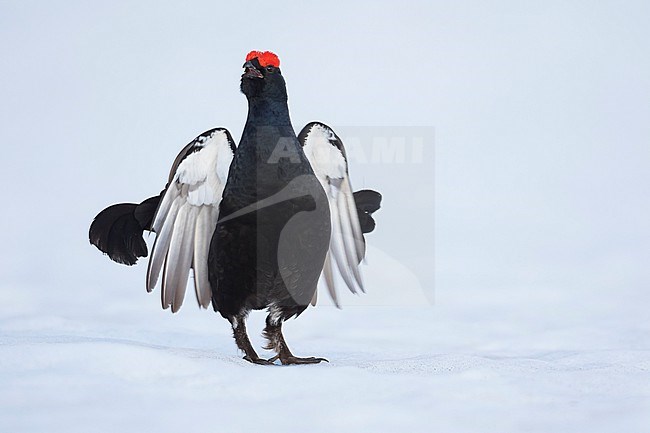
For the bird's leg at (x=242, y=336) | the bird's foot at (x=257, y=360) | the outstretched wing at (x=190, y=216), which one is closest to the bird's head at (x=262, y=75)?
the outstretched wing at (x=190, y=216)

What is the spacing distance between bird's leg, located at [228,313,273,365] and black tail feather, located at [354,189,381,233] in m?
0.99

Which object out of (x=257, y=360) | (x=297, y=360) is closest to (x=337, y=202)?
(x=297, y=360)

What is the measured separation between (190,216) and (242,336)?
0.72 m

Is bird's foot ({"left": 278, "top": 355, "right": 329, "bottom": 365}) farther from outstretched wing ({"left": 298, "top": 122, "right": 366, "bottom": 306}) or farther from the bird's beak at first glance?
the bird's beak

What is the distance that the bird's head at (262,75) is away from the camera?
176 inches

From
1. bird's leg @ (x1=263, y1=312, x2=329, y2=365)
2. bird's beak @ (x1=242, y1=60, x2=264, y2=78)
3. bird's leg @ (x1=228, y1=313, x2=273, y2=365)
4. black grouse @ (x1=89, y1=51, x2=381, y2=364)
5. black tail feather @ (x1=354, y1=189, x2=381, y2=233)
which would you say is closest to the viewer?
black grouse @ (x1=89, y1=51, x2=381, y2=364)

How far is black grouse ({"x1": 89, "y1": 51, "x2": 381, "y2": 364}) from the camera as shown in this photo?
434 centimetres

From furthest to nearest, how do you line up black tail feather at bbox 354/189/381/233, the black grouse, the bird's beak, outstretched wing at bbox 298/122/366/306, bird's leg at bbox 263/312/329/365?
black tail feather at bbox 354/189/381/233
outstretched wing at bbox 298/122/366/306
bird's leg at bbox 263/312/329/365
the bird's beak
the black grouse

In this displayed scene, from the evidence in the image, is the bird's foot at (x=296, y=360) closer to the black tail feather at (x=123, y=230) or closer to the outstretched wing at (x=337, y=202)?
the outstretched wing at (x=337, y=202)

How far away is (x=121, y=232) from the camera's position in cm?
489

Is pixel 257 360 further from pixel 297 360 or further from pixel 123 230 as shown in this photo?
pixel 123 230

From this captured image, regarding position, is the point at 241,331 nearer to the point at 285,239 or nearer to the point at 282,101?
the point at 285,239

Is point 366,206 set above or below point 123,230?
above

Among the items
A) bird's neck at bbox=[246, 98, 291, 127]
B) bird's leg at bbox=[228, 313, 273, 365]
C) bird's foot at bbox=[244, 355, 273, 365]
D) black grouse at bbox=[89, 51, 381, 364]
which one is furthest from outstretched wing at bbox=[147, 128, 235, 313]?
bird's foot at bbox=[244, 355, 273, 365]
